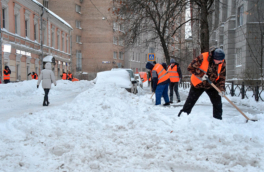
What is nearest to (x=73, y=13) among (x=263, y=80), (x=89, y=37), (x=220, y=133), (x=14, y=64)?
(x=89, y=37)

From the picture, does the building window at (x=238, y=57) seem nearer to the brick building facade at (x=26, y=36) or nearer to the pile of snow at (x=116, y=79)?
the pile of snow at (x=116, y=79)

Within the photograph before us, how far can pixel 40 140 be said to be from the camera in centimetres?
450

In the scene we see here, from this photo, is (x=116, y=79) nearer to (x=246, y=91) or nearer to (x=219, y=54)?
(x=246, y=91)

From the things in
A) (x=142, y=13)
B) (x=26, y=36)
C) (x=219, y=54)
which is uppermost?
(x=142, y=13)

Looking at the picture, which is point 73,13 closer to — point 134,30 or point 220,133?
point 134,30

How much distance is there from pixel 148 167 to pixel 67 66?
38.4 metres

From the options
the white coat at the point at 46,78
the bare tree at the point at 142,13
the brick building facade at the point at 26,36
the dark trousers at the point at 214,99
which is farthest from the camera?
the brick building facade at the point at 26,36

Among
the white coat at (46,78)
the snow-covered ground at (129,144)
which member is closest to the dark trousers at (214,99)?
the snow-covered ground at (129,144)

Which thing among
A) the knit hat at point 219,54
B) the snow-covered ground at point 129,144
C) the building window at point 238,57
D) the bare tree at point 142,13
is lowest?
the snow-covered ground at point 129,144

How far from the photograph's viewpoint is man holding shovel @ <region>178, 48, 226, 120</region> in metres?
5.61

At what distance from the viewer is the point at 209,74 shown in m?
5.76

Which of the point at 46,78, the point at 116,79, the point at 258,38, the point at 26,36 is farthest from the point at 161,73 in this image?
the point at 26,36

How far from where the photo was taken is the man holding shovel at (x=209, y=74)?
561cm

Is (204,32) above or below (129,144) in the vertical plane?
above
